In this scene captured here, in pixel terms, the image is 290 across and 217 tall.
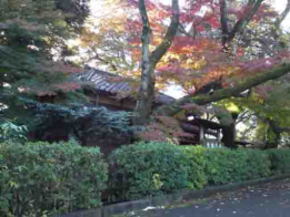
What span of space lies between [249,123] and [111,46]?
1659cm

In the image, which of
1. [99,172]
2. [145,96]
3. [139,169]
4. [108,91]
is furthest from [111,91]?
[99,172]

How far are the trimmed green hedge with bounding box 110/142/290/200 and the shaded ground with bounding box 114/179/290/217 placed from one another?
642mm

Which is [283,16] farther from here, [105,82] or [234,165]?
[105,82]

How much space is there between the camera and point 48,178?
768cm

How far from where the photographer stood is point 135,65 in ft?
58.7

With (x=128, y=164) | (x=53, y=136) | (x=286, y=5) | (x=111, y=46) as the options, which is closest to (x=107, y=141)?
(x=53, y=136)

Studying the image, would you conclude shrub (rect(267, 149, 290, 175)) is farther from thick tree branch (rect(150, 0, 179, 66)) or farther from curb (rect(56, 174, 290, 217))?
thick tree branch (rect(150, 0, 179, 66))

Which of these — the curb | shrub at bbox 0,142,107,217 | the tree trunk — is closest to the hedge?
shrub at bbox 0,142,107,217

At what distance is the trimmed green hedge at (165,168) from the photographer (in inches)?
422

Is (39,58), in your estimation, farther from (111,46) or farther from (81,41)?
(111,46)

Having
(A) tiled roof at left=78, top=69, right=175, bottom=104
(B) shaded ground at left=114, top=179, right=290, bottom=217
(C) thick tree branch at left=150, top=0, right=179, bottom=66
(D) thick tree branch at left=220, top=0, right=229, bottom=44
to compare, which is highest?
(D) thick tree branch at left=220, top=0, right=229, bottom=44

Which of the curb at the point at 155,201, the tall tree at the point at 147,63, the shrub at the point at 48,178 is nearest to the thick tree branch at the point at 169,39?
the tall tree at the point at 147,63

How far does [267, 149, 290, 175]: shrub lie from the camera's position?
19.4m

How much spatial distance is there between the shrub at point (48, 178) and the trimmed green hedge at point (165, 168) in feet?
5.24
